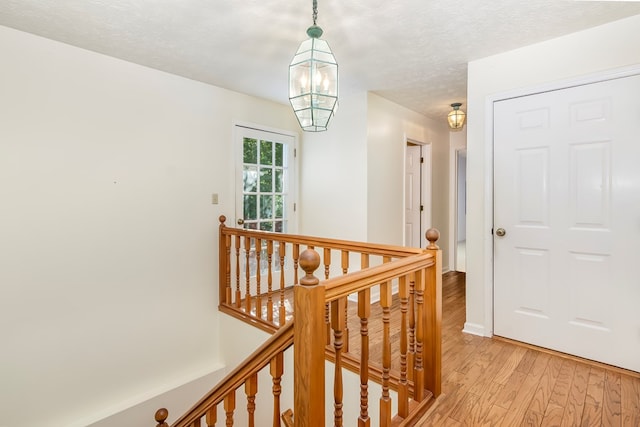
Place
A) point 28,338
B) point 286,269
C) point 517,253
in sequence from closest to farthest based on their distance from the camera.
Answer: point 28,338
point 517,253
point 286,269

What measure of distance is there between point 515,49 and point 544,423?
2473 mm

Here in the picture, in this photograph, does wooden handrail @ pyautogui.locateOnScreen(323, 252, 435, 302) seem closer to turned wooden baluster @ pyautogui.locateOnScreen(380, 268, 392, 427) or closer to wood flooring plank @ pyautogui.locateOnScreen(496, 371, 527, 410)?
turned wooden baluster @ pyautogui.locateOnScreen(380, 268, 392, 427)

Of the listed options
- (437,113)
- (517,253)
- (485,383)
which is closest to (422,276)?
(485,383)

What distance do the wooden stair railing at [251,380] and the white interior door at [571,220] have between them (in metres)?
2.08

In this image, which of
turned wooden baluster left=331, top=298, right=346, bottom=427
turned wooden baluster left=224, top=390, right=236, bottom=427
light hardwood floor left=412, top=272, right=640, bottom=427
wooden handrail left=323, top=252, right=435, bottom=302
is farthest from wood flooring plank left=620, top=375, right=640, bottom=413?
turned wooden baluster left=224, top=390, right=236, bottom=427

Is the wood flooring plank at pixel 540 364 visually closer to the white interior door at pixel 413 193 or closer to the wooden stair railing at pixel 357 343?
the wooden stair railing at pixel 357 343

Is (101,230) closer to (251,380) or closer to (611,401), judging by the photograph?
(251,380)

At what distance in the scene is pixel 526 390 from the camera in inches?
75.4

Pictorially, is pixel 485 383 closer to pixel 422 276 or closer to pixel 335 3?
pixel 422 276

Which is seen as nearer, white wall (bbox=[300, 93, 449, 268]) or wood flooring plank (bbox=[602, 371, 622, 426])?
wood flooring plank (bbox=[602, 371, 622, 426])

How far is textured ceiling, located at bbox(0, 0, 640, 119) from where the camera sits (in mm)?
A: 1956

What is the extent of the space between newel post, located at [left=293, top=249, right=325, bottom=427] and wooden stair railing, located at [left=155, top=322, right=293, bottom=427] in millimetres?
94

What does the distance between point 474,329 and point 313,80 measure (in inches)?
93.7

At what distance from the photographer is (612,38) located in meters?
2.12
